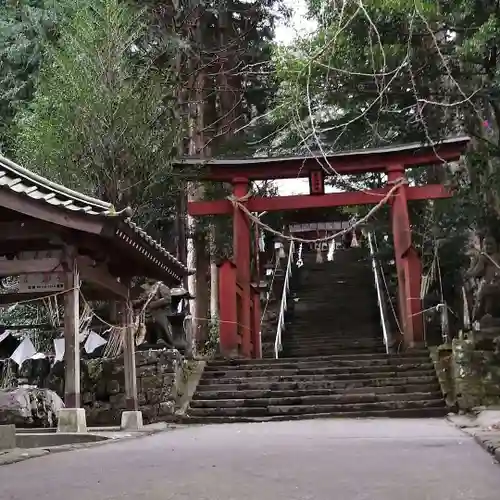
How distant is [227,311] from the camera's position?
49.0 ft

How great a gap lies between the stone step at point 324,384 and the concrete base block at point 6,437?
19.4ft

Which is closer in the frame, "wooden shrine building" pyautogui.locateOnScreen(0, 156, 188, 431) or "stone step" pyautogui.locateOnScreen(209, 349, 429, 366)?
"wooden shrine building" pyautogui.locateOnScreen(0, 156, 188, 431)

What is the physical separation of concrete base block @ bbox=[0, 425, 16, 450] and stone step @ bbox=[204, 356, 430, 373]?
6.77m

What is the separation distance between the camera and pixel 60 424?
8359 mm

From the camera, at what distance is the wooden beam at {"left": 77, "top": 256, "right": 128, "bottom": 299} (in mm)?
9250

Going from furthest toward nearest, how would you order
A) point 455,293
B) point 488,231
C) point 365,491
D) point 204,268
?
1. point 455,293
2. point 204,268
3. point 488,231
4. point 365,491

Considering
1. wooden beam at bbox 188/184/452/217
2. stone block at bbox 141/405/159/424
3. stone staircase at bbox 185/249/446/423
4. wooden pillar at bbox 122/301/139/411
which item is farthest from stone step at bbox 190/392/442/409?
wooden beam at bbox 188/184/452/217

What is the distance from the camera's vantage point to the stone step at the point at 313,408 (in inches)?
455

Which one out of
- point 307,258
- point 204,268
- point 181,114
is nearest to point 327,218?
point 307,258

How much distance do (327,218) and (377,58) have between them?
17367 mm

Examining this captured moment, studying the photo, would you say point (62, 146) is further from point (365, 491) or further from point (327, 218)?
point (327, 218)

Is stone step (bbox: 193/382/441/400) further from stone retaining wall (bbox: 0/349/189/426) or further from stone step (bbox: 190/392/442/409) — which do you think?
stone retaining wall (bbox: 0/349/189/426)

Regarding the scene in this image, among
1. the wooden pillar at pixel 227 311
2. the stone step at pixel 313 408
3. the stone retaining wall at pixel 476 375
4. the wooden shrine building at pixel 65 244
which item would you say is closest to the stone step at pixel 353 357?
the wooden pillar at pixel 227 311

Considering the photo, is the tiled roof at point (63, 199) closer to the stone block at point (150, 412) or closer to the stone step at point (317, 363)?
the stone block at point (150, 412)
